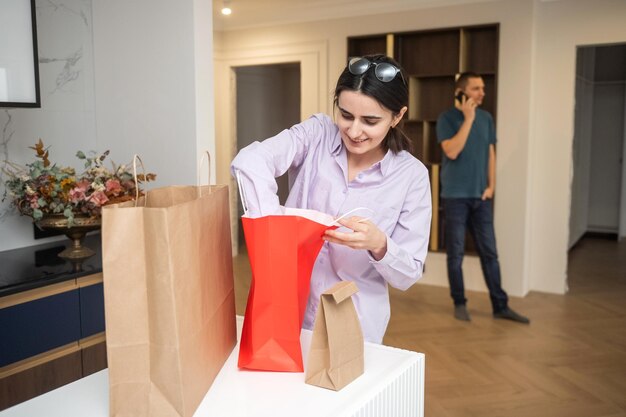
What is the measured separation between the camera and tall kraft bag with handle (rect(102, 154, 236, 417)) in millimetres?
1043

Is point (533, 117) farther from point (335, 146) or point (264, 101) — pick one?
point (335, 146)

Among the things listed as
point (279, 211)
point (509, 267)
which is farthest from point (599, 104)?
point (279, 211)

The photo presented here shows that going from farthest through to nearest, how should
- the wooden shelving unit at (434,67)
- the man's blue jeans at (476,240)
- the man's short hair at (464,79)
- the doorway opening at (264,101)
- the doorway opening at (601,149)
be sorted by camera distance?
the doorway opening at (601,149)
the doorway opening at (264,101)
the wooden shelving unit at (434,67)
the man's blue jeans at (476,240)
the man's short hair at (464,79)

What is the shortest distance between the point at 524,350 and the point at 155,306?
3186 mm

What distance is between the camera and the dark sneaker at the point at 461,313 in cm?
437

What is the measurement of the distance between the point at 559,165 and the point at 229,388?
4.32 m

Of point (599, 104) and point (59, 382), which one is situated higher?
point (599, 104)

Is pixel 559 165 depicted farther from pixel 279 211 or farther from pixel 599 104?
pixel 279 211

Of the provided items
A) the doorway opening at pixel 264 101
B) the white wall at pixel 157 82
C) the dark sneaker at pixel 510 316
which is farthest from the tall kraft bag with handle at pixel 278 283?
the doorway opening at pixel 264 101

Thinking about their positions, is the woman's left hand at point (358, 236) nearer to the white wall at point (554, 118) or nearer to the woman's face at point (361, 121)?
the woman's face at point (361, 121)

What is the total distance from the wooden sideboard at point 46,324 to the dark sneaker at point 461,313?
105 inches

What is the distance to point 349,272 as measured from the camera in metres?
1.56

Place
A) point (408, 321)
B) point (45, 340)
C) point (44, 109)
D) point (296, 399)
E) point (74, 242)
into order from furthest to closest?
point (408, 321)
point (44, 109)
point (74, 242)
point (45, 340)
point (296, 399)

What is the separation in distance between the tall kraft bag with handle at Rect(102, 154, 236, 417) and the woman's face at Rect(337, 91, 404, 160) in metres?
0.45
